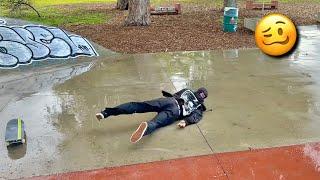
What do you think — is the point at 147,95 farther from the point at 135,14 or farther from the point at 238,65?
the point at 135,14

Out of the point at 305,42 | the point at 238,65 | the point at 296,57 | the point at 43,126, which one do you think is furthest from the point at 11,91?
the point at 305,42

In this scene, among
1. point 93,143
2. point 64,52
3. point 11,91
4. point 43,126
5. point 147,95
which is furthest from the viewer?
point 64,52

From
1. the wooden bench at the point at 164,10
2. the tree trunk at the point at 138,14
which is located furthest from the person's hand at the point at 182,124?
the wooden bench at the point at 164,10

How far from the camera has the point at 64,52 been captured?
1010cm

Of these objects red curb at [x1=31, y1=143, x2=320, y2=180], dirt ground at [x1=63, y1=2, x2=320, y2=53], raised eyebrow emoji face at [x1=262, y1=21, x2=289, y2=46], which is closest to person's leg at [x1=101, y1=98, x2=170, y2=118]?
red curb at [x1=31, y1=143, x2=320, y2=180]

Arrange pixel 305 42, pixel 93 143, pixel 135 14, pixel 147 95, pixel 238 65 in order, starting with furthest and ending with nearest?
pixel 135 14 → pixel 305 42 → pixel 238 65 → pixel 147 95 → pixel 93 143

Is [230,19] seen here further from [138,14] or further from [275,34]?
[275,34]

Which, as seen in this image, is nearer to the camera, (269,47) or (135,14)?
(269,47)

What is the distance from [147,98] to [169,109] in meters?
1.43

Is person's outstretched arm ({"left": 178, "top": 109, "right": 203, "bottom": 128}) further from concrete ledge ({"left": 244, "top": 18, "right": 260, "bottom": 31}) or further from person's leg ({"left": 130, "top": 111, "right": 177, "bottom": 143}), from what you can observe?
concrete ledge ({"left": 244, "top": 18, "right": 260, "bottom": 31})

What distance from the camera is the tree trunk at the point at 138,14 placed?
1401 cm

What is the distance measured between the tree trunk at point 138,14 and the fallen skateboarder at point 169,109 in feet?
27.6

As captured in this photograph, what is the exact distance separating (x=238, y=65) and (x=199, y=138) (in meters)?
4.39

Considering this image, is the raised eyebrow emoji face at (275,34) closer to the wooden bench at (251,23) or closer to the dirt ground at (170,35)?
the dirt ground at (170,35)
